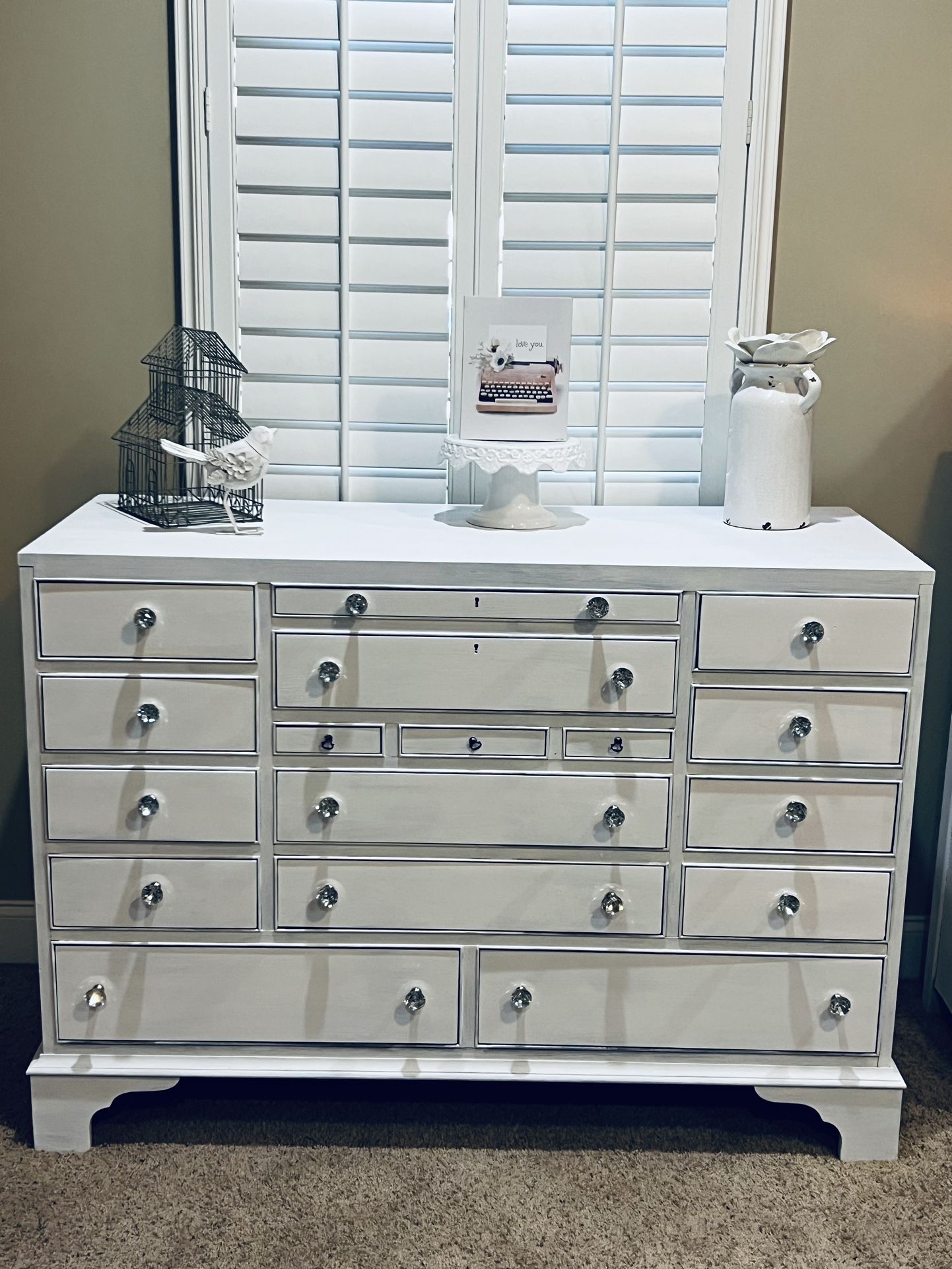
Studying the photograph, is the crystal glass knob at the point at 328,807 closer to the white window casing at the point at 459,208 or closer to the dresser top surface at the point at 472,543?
the dresser top surface at the point at 472,543

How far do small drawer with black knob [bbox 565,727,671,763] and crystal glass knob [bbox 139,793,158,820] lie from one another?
645 mm

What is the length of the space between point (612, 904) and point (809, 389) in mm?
907

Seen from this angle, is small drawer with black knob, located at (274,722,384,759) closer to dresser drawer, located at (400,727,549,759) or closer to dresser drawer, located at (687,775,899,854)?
dresser drawer, located at (400,727,549,759)

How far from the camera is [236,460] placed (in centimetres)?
210

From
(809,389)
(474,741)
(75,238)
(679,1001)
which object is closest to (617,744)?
(474,741)

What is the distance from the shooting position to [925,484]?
97.2 inches

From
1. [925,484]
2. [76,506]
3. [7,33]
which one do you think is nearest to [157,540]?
[76,506]

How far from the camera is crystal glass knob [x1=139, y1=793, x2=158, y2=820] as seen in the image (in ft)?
6.55

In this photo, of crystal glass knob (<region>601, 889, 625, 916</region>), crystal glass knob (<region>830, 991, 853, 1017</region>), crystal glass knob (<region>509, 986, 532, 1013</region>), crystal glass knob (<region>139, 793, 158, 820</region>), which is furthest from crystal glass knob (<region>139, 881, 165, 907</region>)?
crystal glass knob (<region>830, 991, 853, 1017</region>)

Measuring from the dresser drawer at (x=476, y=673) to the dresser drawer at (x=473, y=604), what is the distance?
0.03m

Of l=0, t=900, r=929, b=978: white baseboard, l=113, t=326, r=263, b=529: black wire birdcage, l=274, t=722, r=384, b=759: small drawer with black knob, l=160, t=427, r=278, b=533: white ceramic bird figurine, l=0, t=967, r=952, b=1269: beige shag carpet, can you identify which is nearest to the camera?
l=0, t=967, r=952, b=1269: beige shag carpet

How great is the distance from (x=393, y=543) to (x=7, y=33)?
1.16 metres

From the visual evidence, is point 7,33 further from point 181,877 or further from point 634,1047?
point 634,1047

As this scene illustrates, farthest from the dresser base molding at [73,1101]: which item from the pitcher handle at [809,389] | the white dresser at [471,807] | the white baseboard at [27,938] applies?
the pitcher handle at [809,389]
